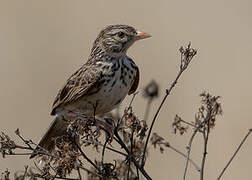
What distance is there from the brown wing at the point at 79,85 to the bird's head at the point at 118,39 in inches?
11.6

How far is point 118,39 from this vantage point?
6.21 meters

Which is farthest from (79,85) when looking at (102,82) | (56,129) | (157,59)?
(157,59)

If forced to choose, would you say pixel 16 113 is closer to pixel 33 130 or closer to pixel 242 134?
pixel 33 130

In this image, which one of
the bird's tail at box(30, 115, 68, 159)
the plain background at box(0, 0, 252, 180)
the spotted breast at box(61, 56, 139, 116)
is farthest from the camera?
the plain background at box(0, 0, 252, 180)

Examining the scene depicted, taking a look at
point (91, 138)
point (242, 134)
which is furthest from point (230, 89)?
point (91, 138)

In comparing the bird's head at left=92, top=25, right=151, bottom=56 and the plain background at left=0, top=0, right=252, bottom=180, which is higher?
the bird's head at left=92, top=25, right=151, bottom=56

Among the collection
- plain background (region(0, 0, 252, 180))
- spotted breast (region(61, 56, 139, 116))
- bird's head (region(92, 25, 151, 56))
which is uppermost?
bird's head (region(92, 25, 151, 56))

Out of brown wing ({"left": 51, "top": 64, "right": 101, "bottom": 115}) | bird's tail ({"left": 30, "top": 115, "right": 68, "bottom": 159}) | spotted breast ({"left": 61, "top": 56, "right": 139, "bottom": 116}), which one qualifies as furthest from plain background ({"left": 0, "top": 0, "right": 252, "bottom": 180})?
spotted breast ({"left": 61, "top": 56, "right": 139, "bottom": 116})

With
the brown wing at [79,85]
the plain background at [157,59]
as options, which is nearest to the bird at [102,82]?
the brown wing at [79,85]

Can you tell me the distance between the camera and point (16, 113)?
10117mm

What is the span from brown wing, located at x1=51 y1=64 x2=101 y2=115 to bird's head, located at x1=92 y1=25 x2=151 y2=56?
11.6 inches

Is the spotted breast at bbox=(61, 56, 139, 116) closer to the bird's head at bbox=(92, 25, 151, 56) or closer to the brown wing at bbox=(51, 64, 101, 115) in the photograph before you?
the brown wing at bbox=(51, 64, 101, 115)

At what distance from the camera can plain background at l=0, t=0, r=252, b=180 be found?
904cm

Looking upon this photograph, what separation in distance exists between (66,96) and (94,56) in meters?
0.50
